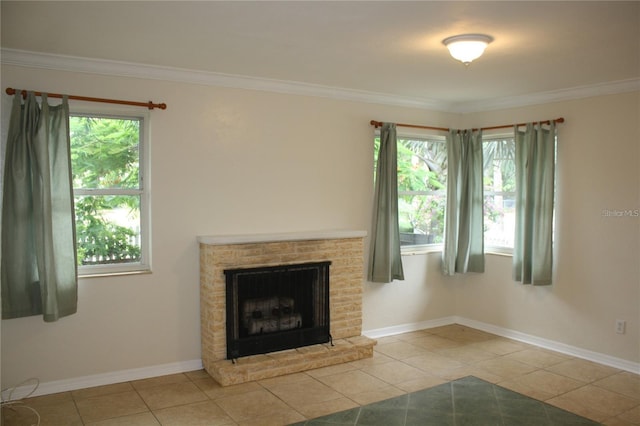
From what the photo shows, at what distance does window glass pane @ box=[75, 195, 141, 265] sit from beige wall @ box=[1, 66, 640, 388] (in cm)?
18

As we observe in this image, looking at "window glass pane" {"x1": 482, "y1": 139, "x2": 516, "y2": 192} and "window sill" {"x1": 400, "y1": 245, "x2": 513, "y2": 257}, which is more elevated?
"window glass pane" {"x1": 482, "y1": 139, "x2": 516, "y2": 192}

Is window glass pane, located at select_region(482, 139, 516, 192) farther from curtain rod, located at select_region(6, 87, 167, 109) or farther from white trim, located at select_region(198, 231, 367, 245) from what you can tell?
curtain rod, located at select_region(6, 87, 167, 109)

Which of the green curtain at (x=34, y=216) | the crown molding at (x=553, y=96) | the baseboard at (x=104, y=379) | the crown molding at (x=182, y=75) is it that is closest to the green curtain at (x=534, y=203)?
the crown molding at (x=553, y=96)

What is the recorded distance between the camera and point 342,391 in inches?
157

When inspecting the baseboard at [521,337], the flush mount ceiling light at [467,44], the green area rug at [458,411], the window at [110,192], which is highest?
the flush mount ceiling light at [467,44]

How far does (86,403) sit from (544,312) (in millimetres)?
4112

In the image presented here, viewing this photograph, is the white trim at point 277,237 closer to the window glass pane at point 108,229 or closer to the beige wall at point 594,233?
the window glass pane at point 108,229

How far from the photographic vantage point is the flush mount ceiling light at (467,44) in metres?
3.21

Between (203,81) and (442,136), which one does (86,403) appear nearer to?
(203,81)

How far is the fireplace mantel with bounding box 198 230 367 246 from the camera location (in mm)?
4207

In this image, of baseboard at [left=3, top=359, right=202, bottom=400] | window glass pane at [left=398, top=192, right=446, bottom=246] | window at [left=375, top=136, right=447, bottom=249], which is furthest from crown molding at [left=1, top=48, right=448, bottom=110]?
baseboard at [left=3, top=359, right=202, bottom=400]

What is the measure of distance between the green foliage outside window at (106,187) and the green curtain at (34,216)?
255 millimetres

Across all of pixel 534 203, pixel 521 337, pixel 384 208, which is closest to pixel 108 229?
pixel 384 208

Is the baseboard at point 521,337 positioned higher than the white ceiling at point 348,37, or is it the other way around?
the white ceiling at point 348,37
